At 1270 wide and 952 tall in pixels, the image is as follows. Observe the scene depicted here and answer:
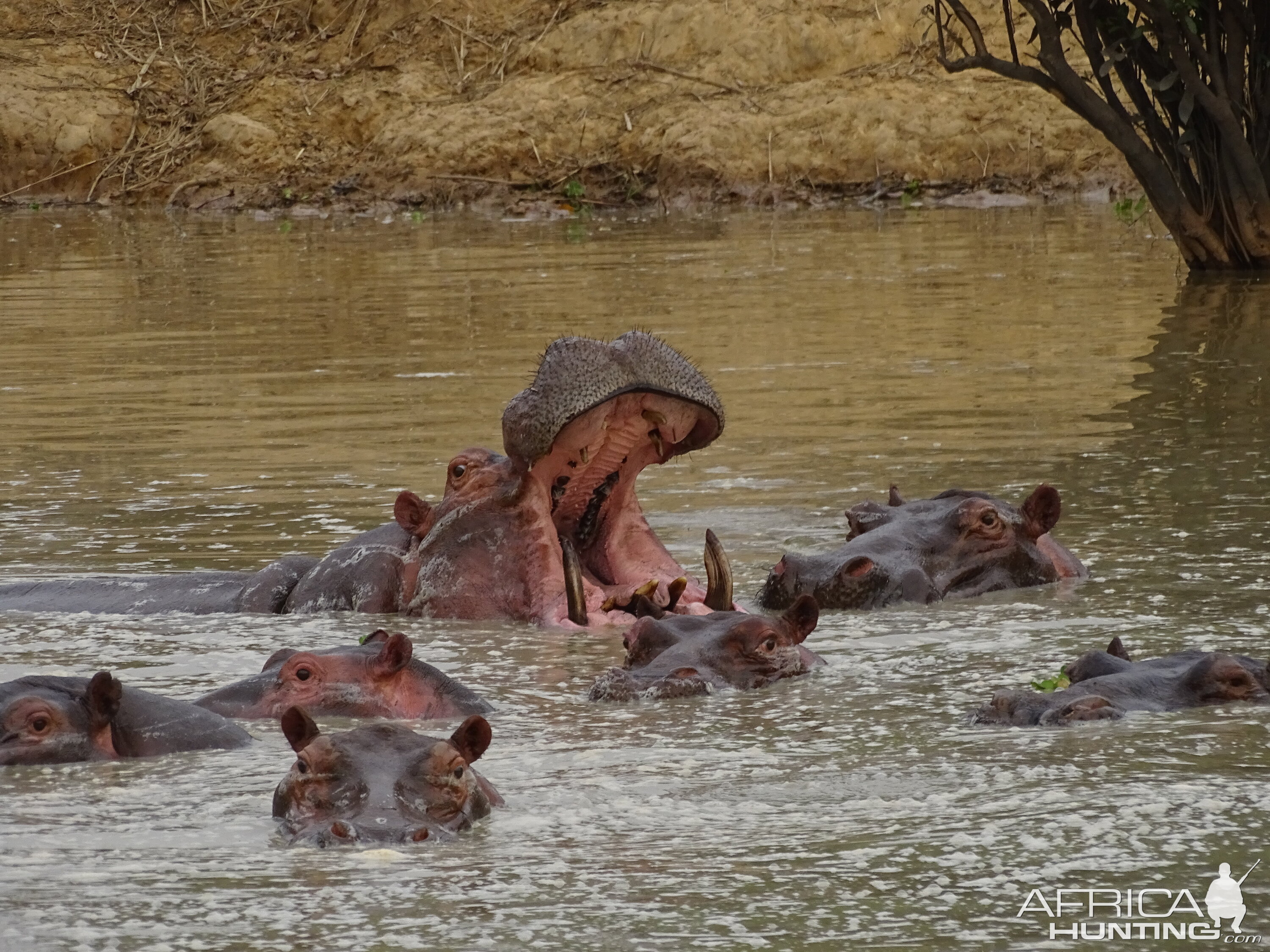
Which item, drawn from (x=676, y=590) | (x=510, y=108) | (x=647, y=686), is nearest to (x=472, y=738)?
(x=647, y=686)

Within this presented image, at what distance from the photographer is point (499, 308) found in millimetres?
12680

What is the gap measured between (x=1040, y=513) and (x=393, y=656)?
1.97 metres

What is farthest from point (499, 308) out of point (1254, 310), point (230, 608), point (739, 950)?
point (739, 950)

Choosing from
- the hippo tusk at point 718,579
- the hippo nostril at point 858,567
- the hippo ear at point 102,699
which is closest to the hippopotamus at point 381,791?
the hippo ear at point 102,699

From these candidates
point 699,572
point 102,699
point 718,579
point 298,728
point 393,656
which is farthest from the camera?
point 699,572

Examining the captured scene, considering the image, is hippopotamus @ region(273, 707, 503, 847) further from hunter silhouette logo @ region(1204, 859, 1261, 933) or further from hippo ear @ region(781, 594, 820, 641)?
hippo ear @ region(781, 594, 820, 641)

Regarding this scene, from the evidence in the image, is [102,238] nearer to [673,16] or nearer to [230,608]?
[673,16]

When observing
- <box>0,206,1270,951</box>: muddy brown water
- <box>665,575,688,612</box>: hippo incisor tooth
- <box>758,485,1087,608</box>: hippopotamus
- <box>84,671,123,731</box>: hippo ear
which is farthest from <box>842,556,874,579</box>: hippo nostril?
<box>84,671,123,731</box>: hippo ear

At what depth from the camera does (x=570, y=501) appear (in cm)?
550

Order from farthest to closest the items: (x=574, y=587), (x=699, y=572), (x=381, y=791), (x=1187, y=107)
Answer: (x=1187, y=107), (x=699, y=572), (x=574, y=587), (x=381, y=791)

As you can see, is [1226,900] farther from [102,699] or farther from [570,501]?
[570,501]

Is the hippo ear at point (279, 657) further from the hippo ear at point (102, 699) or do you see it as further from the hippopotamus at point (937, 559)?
the hippopotamus at point (937, 559)

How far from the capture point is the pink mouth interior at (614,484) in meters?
5.25

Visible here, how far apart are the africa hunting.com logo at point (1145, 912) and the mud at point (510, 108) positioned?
17.2 metres
